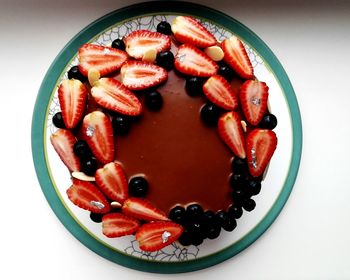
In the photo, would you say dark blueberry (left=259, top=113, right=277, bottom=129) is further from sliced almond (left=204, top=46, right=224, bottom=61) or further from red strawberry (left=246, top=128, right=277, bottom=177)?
sliced almond (left=204, top=46, right=224, bottom=61)

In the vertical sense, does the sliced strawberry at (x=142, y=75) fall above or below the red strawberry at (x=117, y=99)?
above

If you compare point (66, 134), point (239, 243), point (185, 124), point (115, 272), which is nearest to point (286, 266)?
point (239, 243)

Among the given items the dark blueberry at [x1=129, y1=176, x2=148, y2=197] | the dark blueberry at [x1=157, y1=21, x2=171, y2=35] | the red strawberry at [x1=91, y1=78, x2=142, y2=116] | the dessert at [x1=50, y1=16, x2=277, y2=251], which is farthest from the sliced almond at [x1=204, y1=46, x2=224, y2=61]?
the dark blueberry at [x1=129, y1=176, x2=148, y2=197]

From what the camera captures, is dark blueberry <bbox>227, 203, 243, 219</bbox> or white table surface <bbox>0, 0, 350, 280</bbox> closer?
dark blueberry <bbox>227, 203, 243, 219</bbox>

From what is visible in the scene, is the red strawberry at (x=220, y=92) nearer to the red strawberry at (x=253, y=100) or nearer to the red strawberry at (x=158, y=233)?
the red strawberry at (x=253, y=100)

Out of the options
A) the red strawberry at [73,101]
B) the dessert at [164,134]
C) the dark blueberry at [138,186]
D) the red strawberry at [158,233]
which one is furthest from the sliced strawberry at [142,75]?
the red strawberry at [158,233]

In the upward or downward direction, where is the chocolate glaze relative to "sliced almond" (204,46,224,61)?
downward

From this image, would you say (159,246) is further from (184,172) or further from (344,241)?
(344,241)
